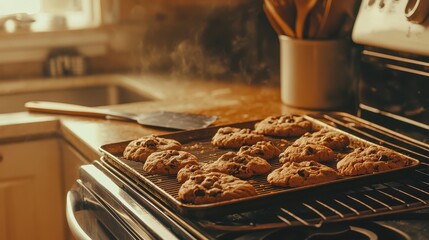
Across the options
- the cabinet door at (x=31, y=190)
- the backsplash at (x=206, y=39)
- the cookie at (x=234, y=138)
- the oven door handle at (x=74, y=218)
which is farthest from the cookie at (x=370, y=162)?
the backsplash at (x=206, y=39)

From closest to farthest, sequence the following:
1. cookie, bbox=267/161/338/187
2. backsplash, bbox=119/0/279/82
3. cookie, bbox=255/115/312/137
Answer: cookie, bbox=267/161/338/187, cookie, bbox=255/115/312/137, backsplash, bbox=119/0/279/82

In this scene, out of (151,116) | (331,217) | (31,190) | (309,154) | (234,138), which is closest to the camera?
(331,217)

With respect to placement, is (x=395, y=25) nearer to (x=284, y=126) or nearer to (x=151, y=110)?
(x=284, y=126)

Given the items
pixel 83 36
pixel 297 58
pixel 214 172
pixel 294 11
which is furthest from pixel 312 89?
pixel 83 36

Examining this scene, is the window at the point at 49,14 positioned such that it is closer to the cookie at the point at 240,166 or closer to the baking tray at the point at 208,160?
the baking tray at the point at 208,160

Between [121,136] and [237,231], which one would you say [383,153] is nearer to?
[237,231]

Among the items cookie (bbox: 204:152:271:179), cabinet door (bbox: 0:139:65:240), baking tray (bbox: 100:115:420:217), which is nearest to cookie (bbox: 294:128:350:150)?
baking tray (bbox: 100:115:420:217)

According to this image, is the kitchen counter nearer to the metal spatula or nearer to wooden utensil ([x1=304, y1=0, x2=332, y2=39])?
the metal spatula

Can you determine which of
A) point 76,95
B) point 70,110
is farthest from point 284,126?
point 76,95
